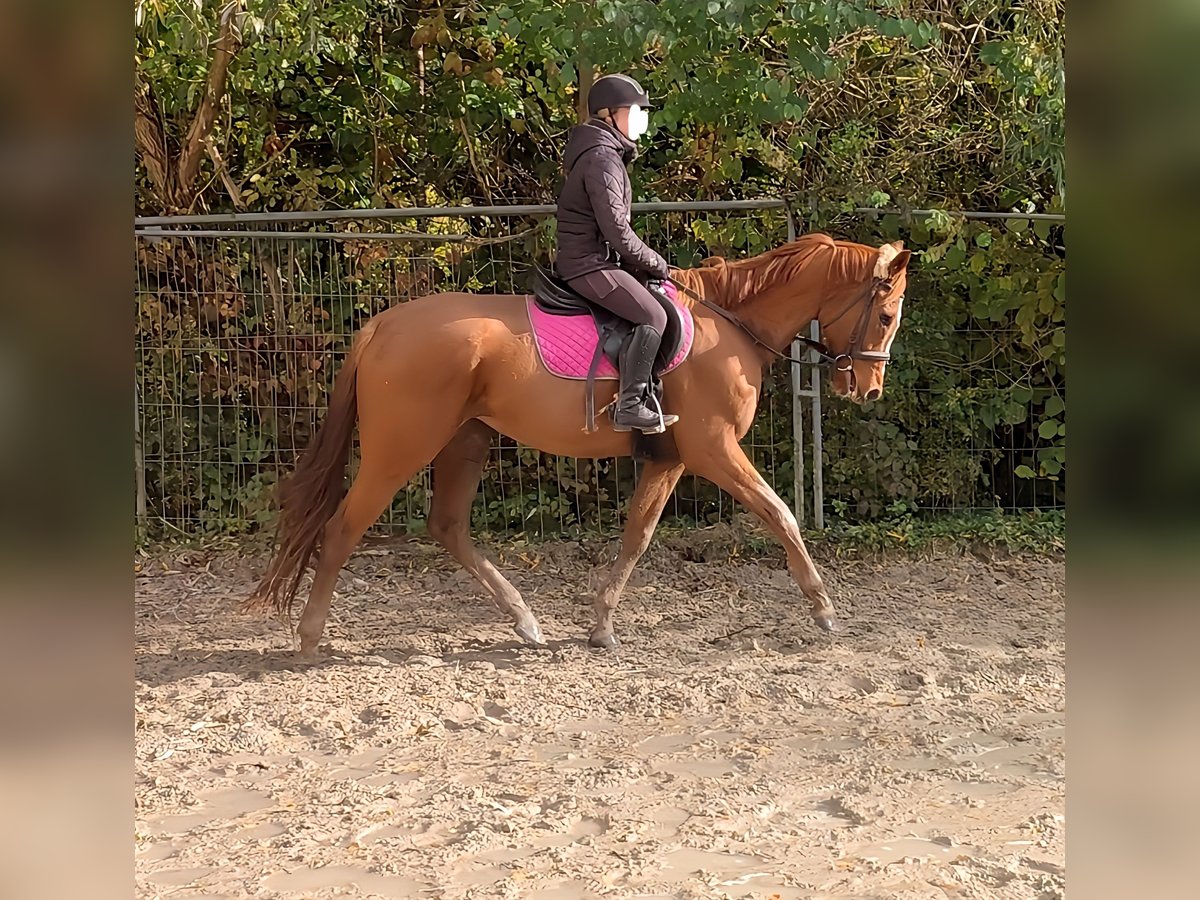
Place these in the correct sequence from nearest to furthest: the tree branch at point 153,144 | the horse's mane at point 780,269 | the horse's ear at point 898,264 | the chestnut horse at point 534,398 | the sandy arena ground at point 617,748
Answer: the sandy arena ground at point 617,748, the chestnut horse at point 534,398, the horse's ear at point 898,264, the horse's mane at point 780,269, the tree branch at point 153,144

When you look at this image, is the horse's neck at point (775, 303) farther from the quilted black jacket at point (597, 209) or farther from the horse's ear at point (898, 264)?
the quilted black jacket at point (597, 209)

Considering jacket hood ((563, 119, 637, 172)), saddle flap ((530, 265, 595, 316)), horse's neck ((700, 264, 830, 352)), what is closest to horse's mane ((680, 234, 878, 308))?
horse's neck ((700, 264, 830, 352))

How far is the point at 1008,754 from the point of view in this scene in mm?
3898

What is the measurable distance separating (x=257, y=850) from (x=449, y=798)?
25.1 inches

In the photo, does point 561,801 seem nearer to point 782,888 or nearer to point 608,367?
point 782,888

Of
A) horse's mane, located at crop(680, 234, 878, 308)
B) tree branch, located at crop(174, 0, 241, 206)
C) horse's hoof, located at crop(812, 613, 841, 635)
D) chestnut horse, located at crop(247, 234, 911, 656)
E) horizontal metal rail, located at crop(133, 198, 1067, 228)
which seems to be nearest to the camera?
chestnut horse, located at crop(247, 234, 911, 656)

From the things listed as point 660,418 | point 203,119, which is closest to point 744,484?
point 660,418

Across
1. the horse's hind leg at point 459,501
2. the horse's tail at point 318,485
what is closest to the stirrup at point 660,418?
the horse's hind leg at point 459,501

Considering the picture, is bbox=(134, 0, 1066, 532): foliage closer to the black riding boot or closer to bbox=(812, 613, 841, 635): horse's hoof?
bbox=(812, 613, 841, 635): horse's hoof

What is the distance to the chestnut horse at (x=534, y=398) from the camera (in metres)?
5.06

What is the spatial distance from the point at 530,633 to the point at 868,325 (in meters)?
2.25

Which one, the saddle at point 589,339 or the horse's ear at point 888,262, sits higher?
the horse's ear at point 888,262

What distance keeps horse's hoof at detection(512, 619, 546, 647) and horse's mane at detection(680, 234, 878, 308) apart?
1871 mm

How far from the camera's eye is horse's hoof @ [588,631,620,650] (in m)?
5.45
